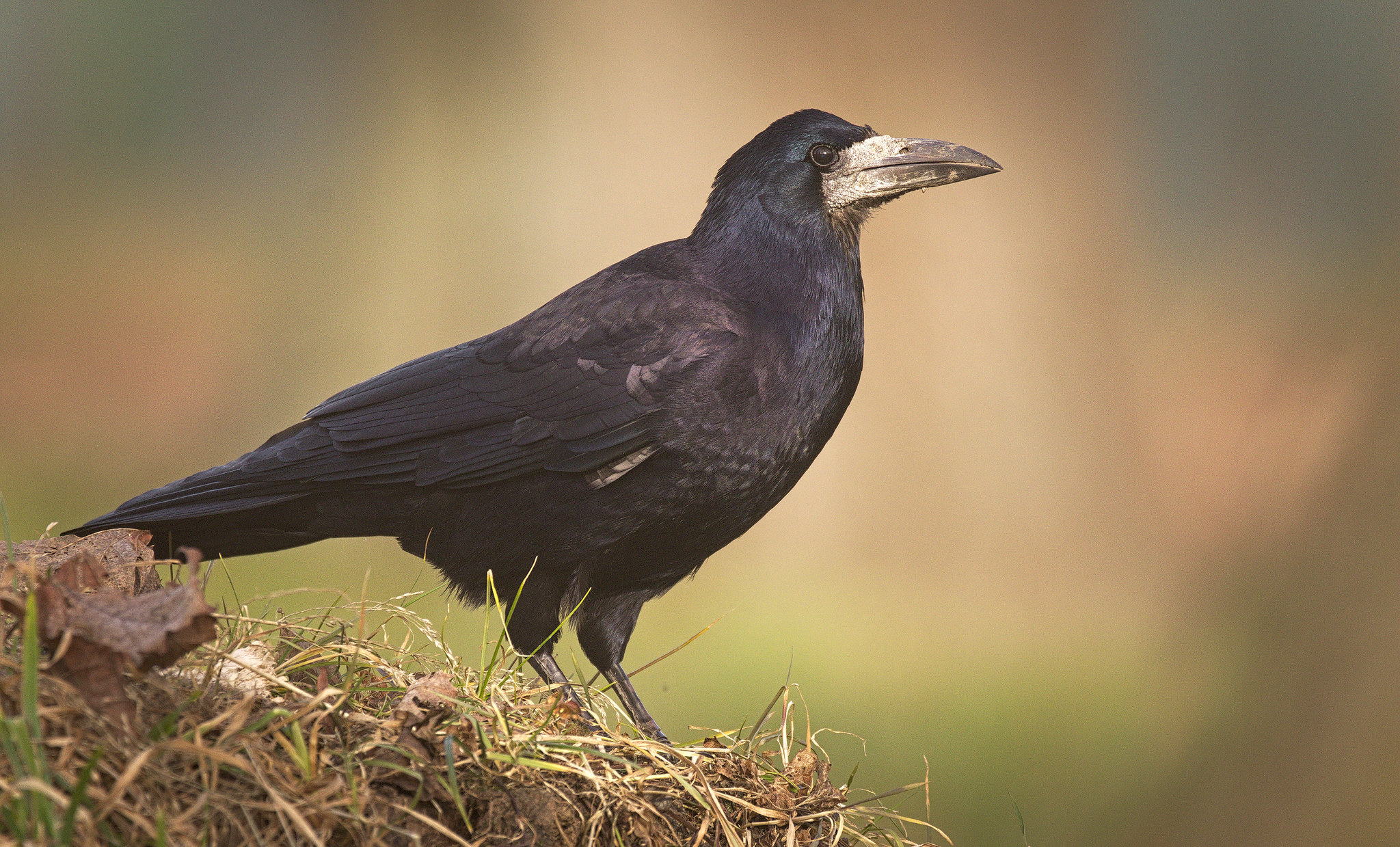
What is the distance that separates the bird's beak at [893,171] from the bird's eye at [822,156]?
0.03m

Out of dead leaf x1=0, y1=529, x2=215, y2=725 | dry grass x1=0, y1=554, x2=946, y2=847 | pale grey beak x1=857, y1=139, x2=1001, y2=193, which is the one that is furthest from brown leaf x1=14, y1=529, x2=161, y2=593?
pale grey beak x1=857, y1=139, x2=1001, y2=193

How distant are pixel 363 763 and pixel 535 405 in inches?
48.5

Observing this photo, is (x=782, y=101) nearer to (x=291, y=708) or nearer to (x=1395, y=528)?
(x=1395, y=528)

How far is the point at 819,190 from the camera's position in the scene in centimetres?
289

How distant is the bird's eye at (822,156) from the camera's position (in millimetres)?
2904

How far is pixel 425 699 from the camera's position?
1.66 m

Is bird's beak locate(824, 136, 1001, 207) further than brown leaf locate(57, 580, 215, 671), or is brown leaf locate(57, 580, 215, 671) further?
bird's beak locate(824, 136, 1001, 207)

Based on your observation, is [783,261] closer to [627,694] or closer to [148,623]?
[627,694]

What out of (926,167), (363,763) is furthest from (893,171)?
(363,763)

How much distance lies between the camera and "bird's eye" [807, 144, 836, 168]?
2.90m

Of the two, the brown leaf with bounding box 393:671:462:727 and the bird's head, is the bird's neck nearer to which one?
the bird's head

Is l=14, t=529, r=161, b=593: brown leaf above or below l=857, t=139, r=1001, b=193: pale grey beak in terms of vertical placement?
below

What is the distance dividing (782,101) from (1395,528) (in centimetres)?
417

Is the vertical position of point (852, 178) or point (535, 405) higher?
point (852, 178)
